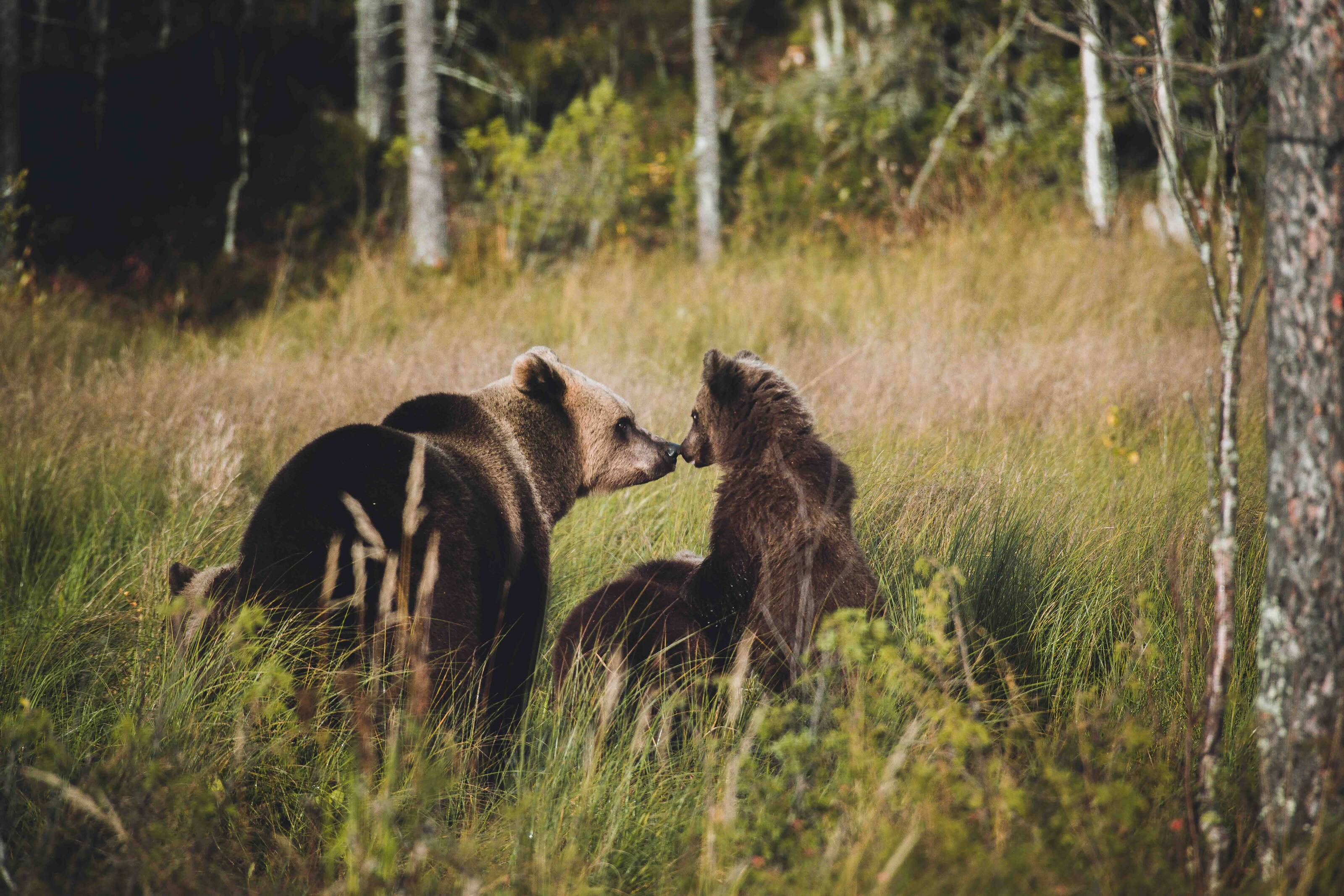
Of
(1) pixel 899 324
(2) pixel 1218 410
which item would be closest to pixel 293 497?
(2) pixel 1218 410

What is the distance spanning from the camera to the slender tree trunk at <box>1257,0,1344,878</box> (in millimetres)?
2062

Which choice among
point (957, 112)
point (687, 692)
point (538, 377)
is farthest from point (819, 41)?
point (687, 692)

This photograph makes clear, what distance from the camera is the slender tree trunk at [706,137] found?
42.8ft

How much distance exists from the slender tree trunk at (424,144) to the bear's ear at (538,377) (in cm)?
821

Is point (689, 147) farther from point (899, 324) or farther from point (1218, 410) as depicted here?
point (1218, 410)

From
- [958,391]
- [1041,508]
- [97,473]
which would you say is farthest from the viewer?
[958,391]

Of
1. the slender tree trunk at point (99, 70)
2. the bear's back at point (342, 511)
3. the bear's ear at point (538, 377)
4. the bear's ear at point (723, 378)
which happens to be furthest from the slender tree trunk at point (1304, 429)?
the slender tree trunk at point (99, 70)

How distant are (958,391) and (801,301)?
3.07m

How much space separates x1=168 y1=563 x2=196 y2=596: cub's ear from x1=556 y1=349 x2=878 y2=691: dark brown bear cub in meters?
1.36

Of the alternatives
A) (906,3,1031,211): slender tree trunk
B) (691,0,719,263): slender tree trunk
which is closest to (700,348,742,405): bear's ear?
(906,3,1031,211): slender tree trunk

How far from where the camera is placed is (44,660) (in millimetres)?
3258

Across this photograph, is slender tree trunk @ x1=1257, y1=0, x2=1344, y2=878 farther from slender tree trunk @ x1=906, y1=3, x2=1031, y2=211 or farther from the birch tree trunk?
the birch tree trunk

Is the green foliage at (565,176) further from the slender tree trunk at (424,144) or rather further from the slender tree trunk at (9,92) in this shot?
the slender tree trunk at (9,92)

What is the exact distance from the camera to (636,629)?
11.2 ft
